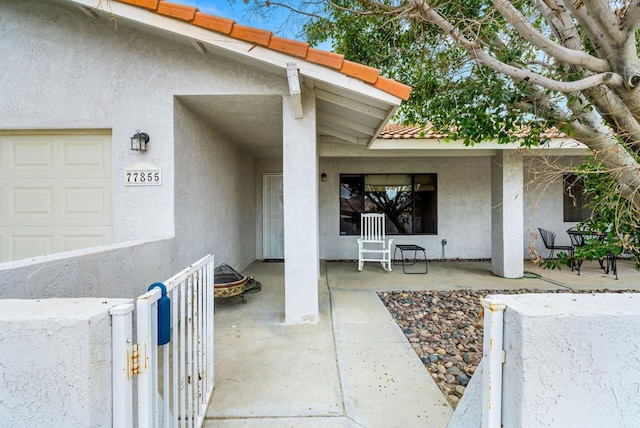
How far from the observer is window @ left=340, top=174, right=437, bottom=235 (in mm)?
8109

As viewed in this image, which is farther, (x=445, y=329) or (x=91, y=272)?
(x=445, y=329)

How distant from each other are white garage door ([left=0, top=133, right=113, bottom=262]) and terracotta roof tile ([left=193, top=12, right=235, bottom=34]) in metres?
1.88

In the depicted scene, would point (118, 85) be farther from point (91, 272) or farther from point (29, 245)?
point (91, 272)

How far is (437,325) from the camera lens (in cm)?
379

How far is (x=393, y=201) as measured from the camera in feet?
26.7

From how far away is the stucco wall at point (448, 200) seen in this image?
26.2 ft

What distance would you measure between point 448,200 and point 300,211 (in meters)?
5.73

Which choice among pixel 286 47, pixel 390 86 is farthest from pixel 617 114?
pixel 286 47

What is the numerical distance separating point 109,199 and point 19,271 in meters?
2.30

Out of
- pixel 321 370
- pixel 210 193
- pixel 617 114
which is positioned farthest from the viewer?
pixel 210 193

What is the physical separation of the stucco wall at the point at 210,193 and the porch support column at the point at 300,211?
4.58ft

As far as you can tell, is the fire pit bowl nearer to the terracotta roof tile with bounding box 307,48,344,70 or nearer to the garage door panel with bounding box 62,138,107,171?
the garage door panel with bounding box 62,138,107,171

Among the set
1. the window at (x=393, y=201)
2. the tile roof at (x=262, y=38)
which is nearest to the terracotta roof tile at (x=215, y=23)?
the tile roof at (x=262, y=38)

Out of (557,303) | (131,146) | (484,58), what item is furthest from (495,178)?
(131,146)
